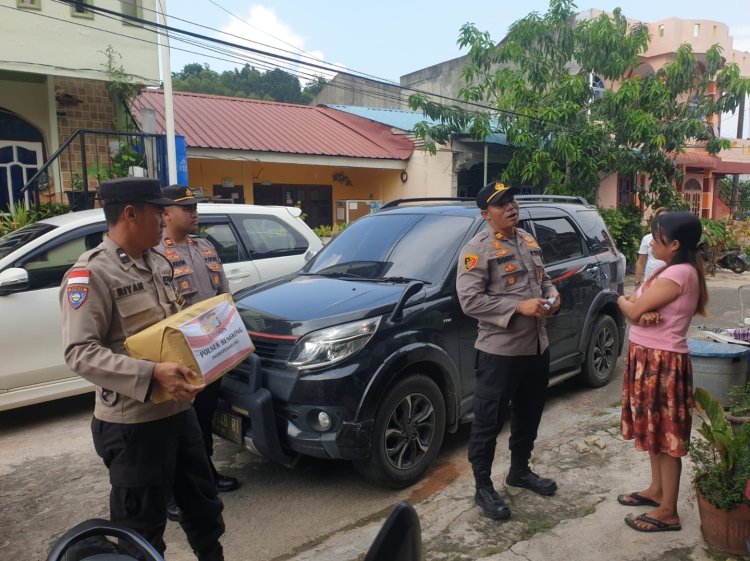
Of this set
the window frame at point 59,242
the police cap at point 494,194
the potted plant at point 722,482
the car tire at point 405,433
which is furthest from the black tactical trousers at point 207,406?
the potted plant at point 722,482

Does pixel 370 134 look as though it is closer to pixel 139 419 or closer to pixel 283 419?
pixel 283 419

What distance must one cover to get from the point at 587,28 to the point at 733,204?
1386 cm

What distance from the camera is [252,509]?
358 centimetres

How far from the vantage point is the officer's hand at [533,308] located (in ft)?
10.4

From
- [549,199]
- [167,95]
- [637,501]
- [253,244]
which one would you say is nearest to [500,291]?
[637,501]

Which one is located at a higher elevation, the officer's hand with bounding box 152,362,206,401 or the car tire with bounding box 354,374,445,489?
the officer's hand with bounding box 152,362,206,401

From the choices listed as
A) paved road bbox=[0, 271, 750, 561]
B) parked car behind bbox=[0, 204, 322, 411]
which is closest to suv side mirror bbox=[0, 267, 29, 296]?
parked car behind bbox=[0, 204, 322, 411]

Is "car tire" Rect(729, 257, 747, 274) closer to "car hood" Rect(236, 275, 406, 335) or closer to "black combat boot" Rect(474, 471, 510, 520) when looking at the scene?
"car hood" Rect(236, 275, 406, 335)

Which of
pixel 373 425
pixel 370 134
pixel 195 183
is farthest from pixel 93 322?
pixel 370 134

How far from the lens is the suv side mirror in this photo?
14.9 feet

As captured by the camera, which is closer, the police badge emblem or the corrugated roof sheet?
the police badge emblem

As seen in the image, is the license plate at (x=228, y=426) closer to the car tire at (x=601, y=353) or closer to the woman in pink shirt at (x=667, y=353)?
the woman in pink shirt at (x=667, y=353)

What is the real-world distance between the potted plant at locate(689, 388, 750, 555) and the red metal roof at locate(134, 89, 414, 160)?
1081 cm

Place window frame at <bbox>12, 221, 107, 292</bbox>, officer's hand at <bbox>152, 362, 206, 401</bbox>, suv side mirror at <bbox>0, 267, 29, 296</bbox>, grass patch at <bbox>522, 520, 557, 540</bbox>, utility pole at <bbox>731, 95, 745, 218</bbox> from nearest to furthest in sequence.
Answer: officer's hand at <bbox>152, 362, 206, 401</bbox> → grass patch at <bbox>522, 520, 557, 540</bbox> → suv side mirror at <bbox>0, 267, 29, 296</bbox> → window frame at <bbox>12, 221, 107, 292</bbox> → utility pole at <bbox>731, 95, 745, 218</bbox>
